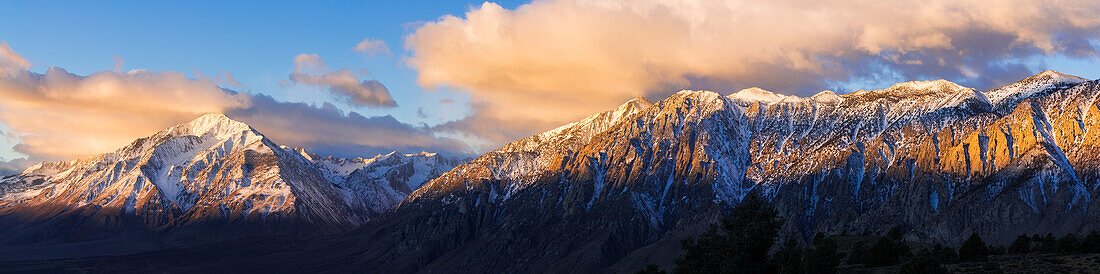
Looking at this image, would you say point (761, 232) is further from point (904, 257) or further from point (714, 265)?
point (904, 257)

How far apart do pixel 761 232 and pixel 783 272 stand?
15.7 feet

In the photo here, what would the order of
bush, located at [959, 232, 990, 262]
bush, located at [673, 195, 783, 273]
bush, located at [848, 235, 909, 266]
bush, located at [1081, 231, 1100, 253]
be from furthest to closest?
bush, located at [848, 235, 909, 266], bush, located at [959, 232, 990, 262], bush, located at [1081, 231, 1100, 253], bush, located at [673, 195, 783, 273]

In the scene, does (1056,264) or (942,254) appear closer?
(1056,264)

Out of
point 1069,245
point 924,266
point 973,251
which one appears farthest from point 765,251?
point 1069,245

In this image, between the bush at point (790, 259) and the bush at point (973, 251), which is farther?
the bush at point (973, 251)

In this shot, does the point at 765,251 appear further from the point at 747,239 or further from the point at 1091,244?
the point at 1091,244

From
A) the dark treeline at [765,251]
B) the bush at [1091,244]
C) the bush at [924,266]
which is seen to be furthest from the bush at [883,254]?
the bush at [1091,244]

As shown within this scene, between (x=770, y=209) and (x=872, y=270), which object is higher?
(x=770, y=209)

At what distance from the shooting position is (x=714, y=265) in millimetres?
98812

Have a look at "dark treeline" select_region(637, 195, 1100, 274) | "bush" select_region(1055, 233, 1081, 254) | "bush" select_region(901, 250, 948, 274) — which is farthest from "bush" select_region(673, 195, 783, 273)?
"bush" select_region(1055, 233, 1081, 254)

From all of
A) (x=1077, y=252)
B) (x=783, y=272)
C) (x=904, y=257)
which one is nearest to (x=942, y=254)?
Result: (x=904, y=257)

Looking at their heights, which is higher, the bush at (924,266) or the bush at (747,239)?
the bush at (747,239)

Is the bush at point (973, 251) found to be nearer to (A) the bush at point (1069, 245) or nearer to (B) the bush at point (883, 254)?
(B) the bush at point (883, 254)

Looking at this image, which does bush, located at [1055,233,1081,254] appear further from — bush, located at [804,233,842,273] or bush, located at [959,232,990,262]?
bush, located at [804,233,842,273]
